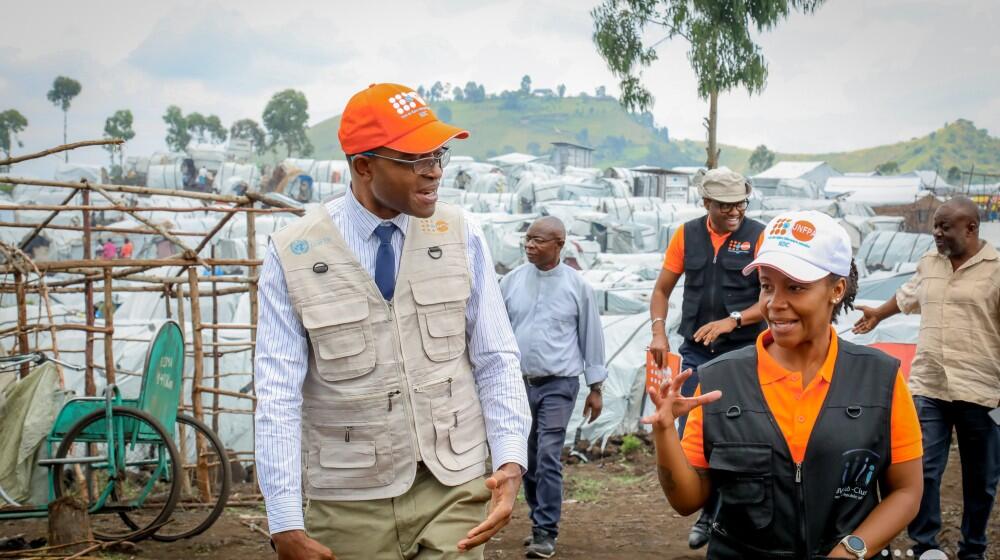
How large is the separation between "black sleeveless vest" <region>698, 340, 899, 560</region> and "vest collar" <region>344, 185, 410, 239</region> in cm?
97

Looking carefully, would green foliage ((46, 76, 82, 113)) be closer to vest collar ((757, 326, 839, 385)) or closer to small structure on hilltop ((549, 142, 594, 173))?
small structure on hilltop ((549, 142, 594, 173))

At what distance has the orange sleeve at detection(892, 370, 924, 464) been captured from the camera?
7.90ft

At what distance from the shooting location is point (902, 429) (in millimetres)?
2410

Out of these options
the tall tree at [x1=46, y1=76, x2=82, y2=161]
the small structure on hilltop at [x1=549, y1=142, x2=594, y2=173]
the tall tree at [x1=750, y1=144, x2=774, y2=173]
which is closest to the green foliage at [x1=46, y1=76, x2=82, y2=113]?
the tall tree at [x1=46, y1=76, x2=82, y2=161]

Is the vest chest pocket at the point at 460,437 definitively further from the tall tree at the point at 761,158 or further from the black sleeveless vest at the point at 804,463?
the tall tree at the point at 761,158

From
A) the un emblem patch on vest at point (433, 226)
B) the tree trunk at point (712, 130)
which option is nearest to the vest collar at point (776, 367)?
the un emblem patch on vest at point (433, 226)

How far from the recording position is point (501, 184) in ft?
156

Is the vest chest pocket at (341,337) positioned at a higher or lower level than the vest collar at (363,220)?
lower

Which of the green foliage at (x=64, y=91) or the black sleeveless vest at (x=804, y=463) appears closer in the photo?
the black sleeveless vest at (x=804, y=463)

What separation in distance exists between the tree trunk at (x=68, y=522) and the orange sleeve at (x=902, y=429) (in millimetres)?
5606

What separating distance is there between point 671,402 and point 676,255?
3.54 metres

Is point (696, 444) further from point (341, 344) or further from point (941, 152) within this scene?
point (941, 152)

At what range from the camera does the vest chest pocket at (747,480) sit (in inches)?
93.0

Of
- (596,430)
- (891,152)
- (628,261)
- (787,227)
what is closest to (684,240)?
(787,227)
